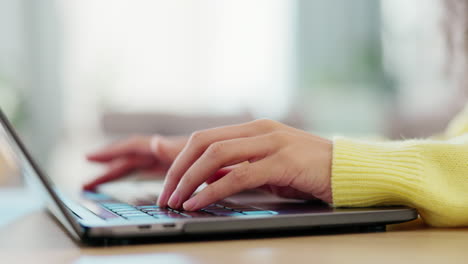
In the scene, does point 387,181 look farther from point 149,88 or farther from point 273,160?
point 149,88

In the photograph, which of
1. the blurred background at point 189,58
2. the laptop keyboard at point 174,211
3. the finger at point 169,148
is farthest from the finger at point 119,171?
the blurred background at point 189,58

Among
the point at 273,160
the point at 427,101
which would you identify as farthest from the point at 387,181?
Result: the point at 427,101

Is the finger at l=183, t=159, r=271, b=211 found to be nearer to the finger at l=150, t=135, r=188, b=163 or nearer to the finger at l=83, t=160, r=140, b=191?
the finger at l=150, t=135, r=188, b=163

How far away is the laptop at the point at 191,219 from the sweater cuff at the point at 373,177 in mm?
18

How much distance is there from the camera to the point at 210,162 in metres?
0.59

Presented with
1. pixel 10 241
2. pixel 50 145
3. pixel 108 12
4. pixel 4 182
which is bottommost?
pixel 50 145

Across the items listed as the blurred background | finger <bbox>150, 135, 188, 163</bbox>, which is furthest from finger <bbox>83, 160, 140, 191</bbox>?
the blurred background

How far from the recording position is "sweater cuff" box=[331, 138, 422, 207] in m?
0.60

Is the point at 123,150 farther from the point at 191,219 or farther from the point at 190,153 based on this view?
the point at 191,219

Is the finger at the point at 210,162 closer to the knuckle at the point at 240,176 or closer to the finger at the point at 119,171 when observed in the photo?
the knuckle at the point at 240,176

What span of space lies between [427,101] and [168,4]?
209cm

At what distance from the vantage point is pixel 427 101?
3.85 metres

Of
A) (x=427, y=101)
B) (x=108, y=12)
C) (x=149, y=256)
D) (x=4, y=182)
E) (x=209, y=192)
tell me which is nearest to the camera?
(x=149, y=256)

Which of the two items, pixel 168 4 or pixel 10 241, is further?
pixel 168 4
